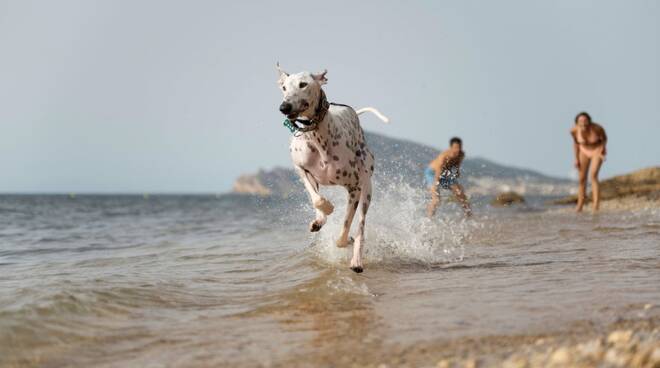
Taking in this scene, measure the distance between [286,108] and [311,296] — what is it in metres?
1.60

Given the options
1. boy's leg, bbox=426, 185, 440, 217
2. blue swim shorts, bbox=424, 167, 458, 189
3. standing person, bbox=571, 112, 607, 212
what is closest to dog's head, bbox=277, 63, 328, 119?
boy's leg, bbox=426, 185, 440, 217

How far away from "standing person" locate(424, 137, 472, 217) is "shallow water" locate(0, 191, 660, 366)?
435cm

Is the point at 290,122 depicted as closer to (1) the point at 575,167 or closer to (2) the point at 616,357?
(2) the point at 616,357

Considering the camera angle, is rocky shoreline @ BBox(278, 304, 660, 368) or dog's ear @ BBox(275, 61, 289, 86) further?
dog's ear @ BBox(275, 61, 289, 86)

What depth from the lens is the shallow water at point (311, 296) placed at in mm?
3676

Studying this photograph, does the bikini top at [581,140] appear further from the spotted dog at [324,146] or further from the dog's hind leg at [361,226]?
the dog's hind leg at [361,226]

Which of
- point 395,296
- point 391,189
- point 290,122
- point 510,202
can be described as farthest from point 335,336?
point 510,202

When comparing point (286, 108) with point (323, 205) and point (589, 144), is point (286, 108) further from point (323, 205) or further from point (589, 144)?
point (589, 144)

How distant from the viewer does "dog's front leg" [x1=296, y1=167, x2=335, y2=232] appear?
6250mm

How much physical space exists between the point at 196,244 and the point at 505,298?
784cm

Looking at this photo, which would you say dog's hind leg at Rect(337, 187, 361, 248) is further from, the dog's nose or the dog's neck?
the dog's nose

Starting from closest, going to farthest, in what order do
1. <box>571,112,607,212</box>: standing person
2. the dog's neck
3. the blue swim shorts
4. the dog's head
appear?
the dog's head < the dog's neck < the blue swim shorts < <box>571,112,607,212</box>: standing person

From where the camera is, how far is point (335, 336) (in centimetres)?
376

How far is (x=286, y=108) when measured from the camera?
5.08 metres
